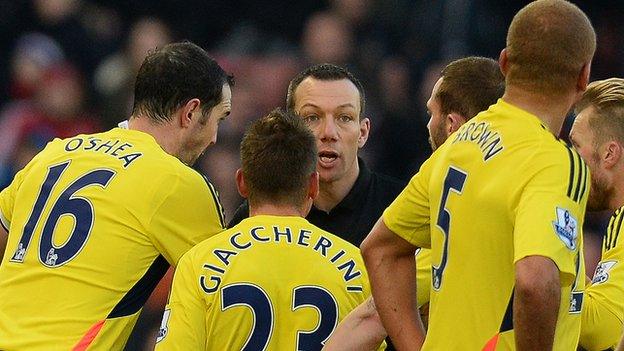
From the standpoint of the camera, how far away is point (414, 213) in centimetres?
374

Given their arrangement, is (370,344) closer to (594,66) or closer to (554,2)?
(554,2)

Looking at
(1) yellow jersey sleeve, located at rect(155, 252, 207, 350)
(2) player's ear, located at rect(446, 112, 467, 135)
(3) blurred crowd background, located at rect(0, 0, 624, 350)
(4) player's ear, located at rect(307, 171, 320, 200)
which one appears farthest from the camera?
(3) blurred crowd background, located at rect(0, 0, 624, 350)

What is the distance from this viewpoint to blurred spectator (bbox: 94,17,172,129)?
898cm

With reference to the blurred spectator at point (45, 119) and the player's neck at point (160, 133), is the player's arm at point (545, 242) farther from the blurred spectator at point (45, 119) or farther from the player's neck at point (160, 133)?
the blurred spectator at point (45, 119)

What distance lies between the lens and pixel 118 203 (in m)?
4.37

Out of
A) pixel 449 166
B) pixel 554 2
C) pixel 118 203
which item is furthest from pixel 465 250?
pixel 118 203

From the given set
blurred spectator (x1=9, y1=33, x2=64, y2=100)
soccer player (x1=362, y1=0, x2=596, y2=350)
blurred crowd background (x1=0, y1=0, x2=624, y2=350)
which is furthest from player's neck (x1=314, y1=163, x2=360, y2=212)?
blurred spectator (x1=9, y1=33, x2=64, y2=100)

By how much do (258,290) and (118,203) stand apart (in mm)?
649

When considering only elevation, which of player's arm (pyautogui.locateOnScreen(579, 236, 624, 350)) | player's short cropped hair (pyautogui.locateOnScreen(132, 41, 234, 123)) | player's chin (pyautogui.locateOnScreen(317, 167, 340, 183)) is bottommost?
player's arm (pyautogui.locateOnScreen(579, 236, 624, 350))

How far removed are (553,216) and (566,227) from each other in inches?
2.4

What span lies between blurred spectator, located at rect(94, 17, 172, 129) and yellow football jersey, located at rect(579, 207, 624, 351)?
16.8ft

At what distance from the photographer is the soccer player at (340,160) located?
5.26 metres

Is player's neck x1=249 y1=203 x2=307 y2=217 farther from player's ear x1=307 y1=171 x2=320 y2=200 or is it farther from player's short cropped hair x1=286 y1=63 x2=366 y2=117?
player's short cropped hair x1=286 y1=63 x2=366 y2=117

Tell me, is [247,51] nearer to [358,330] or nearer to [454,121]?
[454,121]
